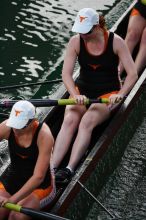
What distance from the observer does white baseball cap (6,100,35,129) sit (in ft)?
16.9

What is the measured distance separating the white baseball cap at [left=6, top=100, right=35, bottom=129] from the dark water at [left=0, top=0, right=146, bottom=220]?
6.96ft

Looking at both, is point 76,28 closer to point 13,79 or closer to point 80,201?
point 80,201

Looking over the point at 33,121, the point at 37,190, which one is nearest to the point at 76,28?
the point at 33,121

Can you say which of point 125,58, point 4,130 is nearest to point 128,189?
point 125,58

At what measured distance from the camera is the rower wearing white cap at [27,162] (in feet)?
17.2

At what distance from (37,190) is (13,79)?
15.4 feet

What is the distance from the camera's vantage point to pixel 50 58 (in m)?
10.6

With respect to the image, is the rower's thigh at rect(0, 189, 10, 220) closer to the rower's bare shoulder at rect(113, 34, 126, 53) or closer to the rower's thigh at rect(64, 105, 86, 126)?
the rower's thigh at rect(64, 105, 86, 126)

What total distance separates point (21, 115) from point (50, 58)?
5553 millimetres

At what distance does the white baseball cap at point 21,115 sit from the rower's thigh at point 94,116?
145 cm

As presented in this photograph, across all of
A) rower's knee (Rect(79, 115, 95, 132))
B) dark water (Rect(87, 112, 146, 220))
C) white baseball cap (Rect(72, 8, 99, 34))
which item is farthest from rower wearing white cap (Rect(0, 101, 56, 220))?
dark water (Rect(87, 112, 146, 220))

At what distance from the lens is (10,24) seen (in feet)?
38.2

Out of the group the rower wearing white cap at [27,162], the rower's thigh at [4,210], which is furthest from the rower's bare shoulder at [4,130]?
the rower's thigh at [4,210]

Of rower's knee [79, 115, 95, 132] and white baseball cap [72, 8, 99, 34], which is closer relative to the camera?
white baseball cap [72, 8, 99, 34]
